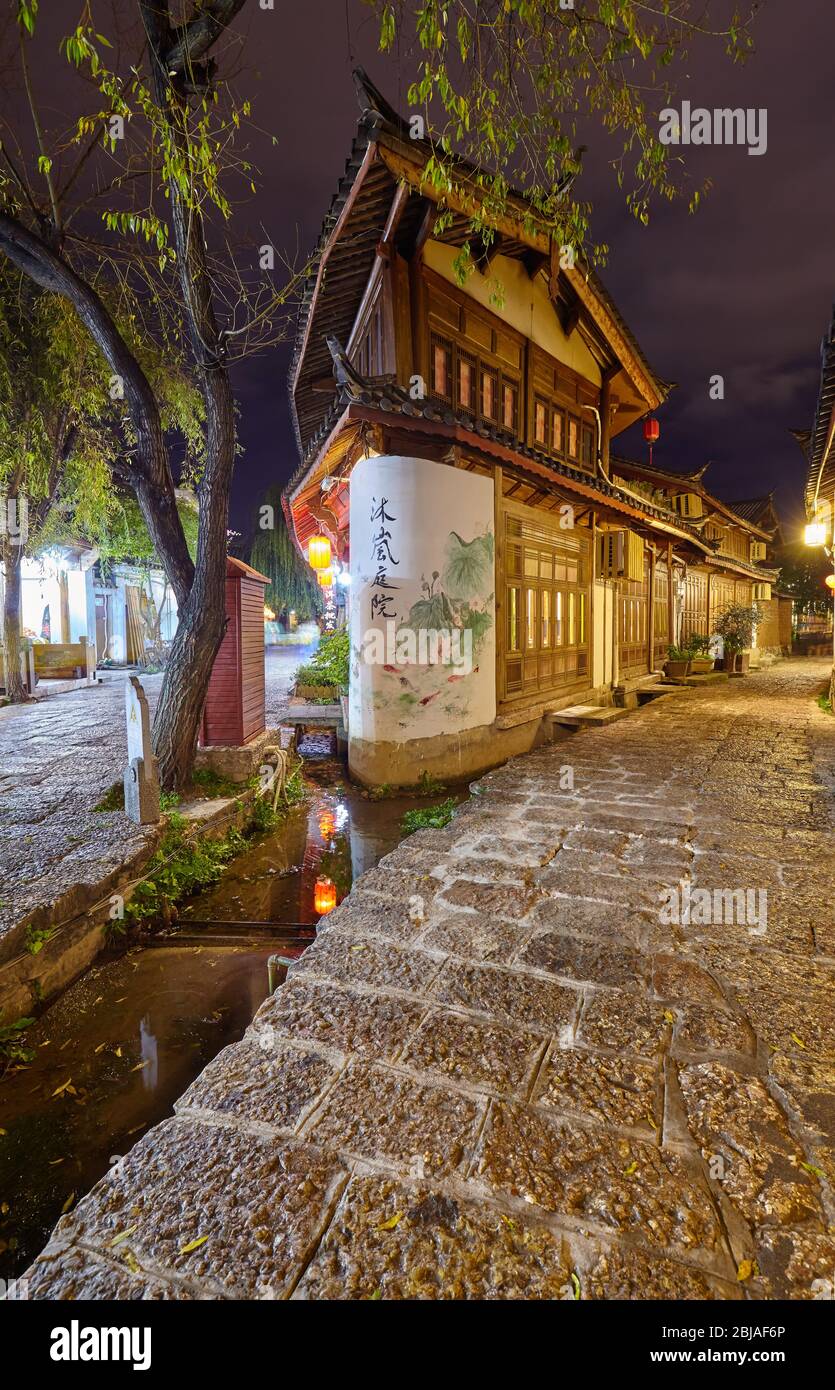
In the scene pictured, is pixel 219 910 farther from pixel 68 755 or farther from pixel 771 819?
pixel 771 819

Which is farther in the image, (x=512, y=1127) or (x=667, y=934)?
(x=667, y=934)

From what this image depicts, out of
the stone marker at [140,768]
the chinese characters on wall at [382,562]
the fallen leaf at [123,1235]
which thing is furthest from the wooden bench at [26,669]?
the fallen leaf at [123,1235]

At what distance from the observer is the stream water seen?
2693mm

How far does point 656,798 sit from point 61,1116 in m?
5.80

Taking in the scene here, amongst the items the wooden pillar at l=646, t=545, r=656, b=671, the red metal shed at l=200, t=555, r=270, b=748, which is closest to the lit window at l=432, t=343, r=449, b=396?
the red metal shed at l=200, t=555, r=270, b=748

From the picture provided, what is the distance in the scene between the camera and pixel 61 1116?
306 centimetres

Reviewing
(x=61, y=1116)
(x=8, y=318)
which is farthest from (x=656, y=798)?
(x=8, y=318)

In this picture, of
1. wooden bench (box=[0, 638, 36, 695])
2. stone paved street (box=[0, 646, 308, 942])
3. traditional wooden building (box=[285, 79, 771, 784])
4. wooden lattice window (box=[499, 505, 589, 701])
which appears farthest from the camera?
wooden bench (box=[0, 638, 36, 695])

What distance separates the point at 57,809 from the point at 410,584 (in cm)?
489

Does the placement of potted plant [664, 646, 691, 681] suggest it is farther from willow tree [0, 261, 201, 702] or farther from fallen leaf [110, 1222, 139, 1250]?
fallen leaf [110, 1222, 139, 1250]

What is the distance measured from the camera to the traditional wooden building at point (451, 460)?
7750 millimetres

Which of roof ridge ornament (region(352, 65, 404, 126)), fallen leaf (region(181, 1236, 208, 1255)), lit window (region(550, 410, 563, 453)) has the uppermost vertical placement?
roof ridge ornament (region(352, 65, 404, 126))

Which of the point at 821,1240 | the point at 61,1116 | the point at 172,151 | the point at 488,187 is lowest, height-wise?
the point at 61,1116

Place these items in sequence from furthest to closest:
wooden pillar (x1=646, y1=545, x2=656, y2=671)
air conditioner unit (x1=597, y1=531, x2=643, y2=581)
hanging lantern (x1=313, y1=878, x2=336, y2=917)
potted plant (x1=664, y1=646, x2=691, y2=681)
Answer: potted plant (x1=664, y1=646, x2=691, y2=681) < wooden pillar (x1=646, y1=545, x2=656, y2=671) < air conditioner unit (x1=597, y1=531, x2=643, y2=581) < hanging lantern (x1=313, y1=878, x2=336, y2=917)
